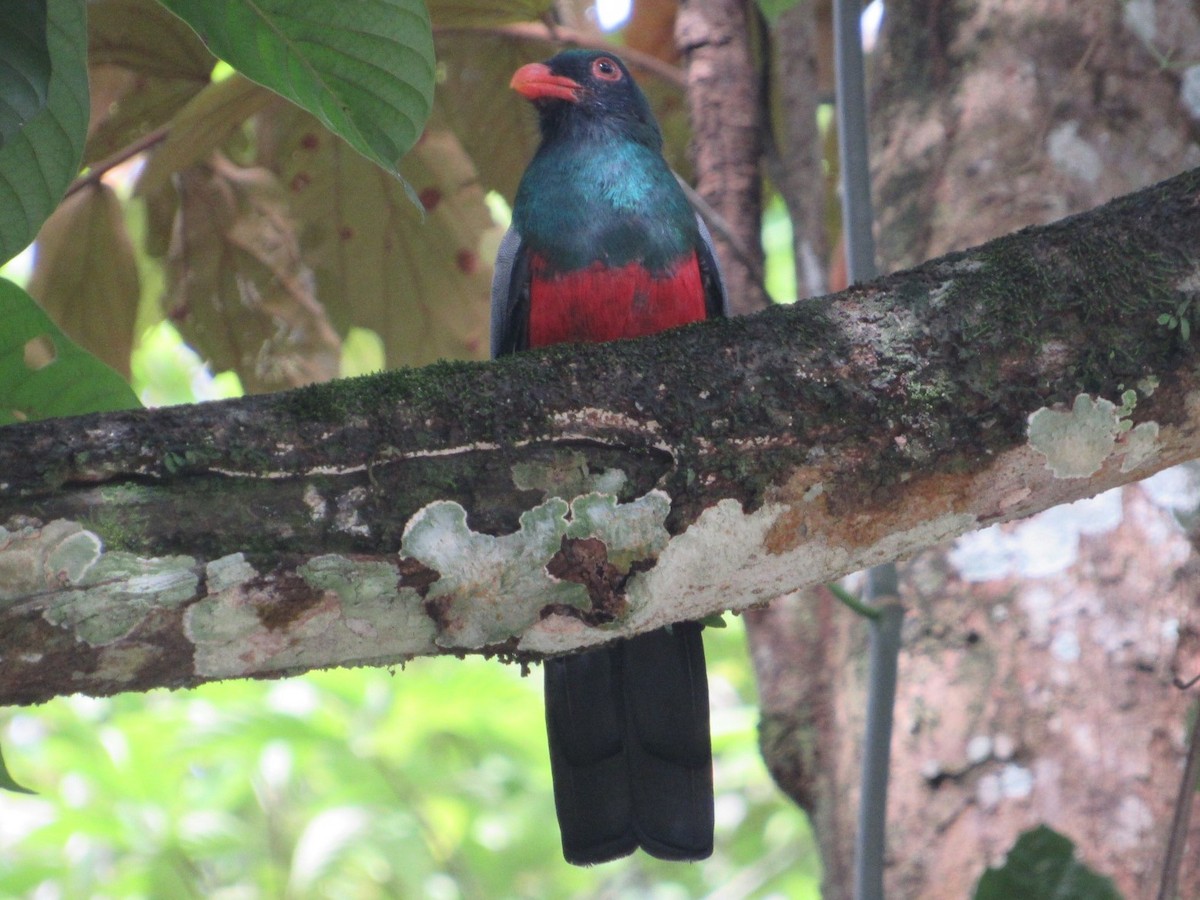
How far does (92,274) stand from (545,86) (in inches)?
56.1

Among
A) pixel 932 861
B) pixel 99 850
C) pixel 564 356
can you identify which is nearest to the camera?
pixel 564 356

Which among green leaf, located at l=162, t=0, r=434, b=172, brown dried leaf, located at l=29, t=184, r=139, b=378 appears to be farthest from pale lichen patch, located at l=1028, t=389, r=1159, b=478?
brown dried leaf, located at l=29, t=184, r=139, b=378

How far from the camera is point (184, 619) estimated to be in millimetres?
1677

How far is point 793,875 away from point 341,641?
5.96 m

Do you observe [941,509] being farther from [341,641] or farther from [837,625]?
[837,625]

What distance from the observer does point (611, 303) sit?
121 inches

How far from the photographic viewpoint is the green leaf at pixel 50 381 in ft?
7.04

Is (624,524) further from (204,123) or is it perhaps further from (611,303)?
(204,123)

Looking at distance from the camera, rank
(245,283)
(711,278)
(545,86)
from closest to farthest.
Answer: (711,278) → (545,86) → (245,283)

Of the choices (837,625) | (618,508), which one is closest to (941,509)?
(618,508)

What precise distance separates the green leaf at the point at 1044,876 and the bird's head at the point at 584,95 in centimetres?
219

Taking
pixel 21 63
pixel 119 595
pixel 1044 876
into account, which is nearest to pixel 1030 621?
pixel 1044 876

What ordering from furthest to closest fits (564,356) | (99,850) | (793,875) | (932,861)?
(793,875)
(99,850)
(932,861)
(564,356)

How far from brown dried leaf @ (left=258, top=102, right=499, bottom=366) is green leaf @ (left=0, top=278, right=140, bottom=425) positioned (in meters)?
1.69
